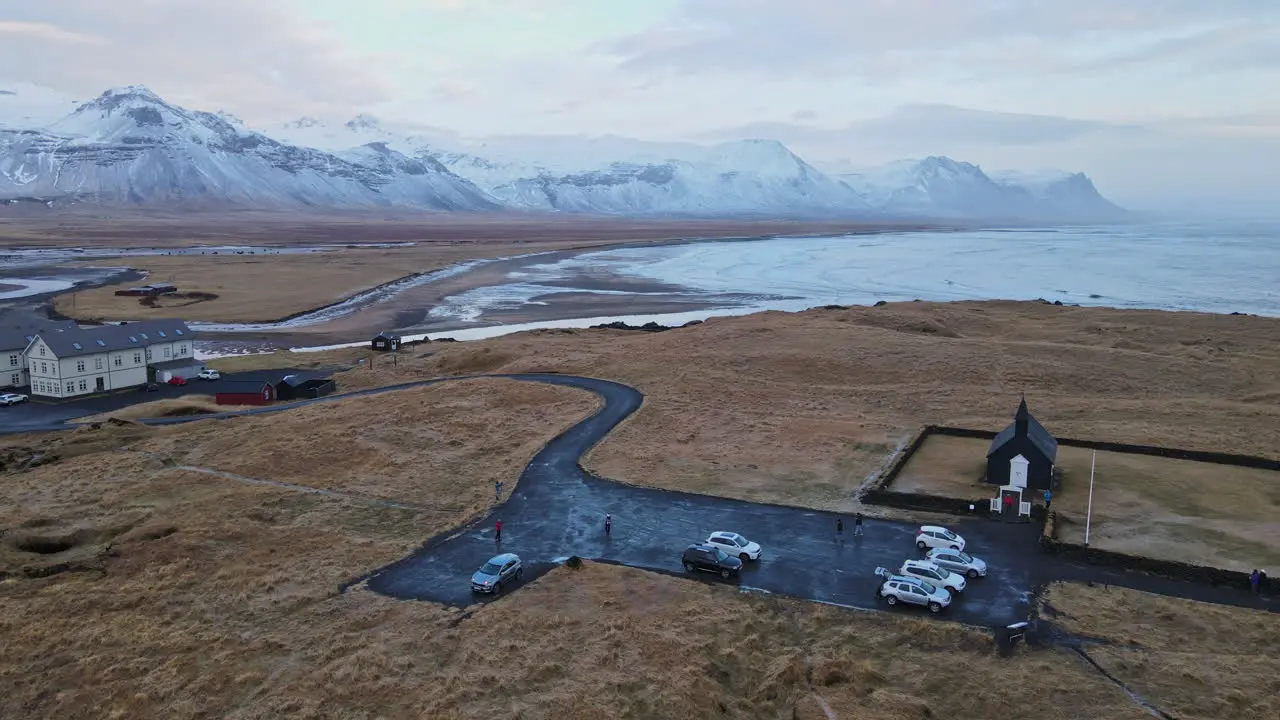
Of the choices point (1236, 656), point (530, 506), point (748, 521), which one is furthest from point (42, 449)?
point (1236, 656)

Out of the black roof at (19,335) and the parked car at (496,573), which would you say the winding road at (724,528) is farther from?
the black roof at (19,335)

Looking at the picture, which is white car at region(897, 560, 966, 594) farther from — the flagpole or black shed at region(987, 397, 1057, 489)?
black shed at region(987, 397, 1057, 489)

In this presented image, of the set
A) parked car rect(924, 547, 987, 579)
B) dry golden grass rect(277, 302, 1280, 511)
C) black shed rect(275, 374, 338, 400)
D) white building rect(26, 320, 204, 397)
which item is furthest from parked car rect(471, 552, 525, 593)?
white building rect(26, 320, 204, 397)

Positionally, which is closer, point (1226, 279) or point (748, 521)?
point (748, 521)

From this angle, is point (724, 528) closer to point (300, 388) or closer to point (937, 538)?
point (937, 538)

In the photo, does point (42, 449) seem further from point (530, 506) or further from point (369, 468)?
point (530, 506)
